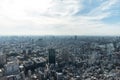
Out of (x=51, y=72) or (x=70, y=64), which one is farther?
(x=70, y=64)

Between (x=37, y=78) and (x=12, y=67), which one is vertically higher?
(x=12, y=67)

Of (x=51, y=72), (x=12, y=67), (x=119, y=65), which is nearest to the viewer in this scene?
(x=12, y=67)

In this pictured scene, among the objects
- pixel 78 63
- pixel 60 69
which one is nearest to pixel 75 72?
pixel 60 69

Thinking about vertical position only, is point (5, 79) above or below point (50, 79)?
above

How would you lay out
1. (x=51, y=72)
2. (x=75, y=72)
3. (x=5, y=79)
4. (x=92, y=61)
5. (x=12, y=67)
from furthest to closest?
1. (x=92, y=61)
2. (x=75, y=72)
3. (x=51, y=72)
4. (x=12, y=67)
5. (x=5, y=79)

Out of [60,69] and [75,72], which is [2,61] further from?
[75,72]

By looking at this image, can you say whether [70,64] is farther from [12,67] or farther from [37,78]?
[12,67]

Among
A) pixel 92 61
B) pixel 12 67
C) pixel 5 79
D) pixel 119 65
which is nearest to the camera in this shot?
pixel 5 79

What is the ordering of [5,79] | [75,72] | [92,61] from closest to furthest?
[5,79], [75,72], [92,61]

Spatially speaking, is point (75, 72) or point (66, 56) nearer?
point (75, 72)
